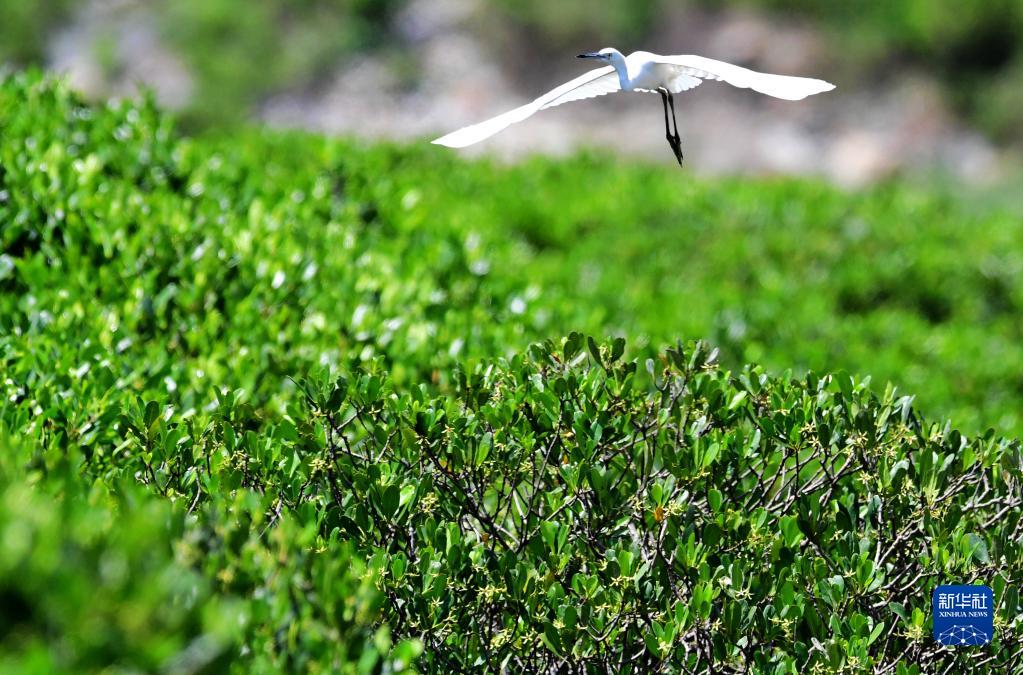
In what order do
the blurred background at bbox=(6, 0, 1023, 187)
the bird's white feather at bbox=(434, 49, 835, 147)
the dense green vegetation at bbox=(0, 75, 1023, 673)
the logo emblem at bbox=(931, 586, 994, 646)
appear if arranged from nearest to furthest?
the dense green vegetation at bbox=(0, 75, 1023, 673) < the bird's white feather at bbox=(434, 49, 835, 147) < the logo emblem at bbox=(931, 586, 994, 646) < the blurred background at bbox=(6, 0, 1023, 187)

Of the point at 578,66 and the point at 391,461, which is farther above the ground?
the point at 391,461

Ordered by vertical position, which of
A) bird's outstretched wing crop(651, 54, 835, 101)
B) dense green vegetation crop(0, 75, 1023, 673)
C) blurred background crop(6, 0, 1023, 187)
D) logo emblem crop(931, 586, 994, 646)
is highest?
bird's outstretched wing crop(651, 54, 835, 101)

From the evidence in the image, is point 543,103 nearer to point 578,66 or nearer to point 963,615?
point 963,615

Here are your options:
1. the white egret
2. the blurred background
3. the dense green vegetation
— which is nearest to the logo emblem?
the dense green vegetation

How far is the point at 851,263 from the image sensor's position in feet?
29.9

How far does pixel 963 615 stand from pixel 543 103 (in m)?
1.97

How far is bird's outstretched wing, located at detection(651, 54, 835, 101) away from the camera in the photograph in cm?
222

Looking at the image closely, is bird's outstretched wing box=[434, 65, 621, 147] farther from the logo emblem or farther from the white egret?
the logo emblem

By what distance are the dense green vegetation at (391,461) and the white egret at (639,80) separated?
0.97 metres

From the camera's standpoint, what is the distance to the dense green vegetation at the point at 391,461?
7.17ft

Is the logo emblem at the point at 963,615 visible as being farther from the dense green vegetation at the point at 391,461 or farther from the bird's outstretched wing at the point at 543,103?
the bird's outstretched wing at the point at 543,103

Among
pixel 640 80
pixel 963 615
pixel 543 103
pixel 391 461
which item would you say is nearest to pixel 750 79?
pixel 640 80

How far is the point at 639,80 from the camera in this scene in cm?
261

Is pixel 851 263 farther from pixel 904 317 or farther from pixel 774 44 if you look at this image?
pixel 774 44
